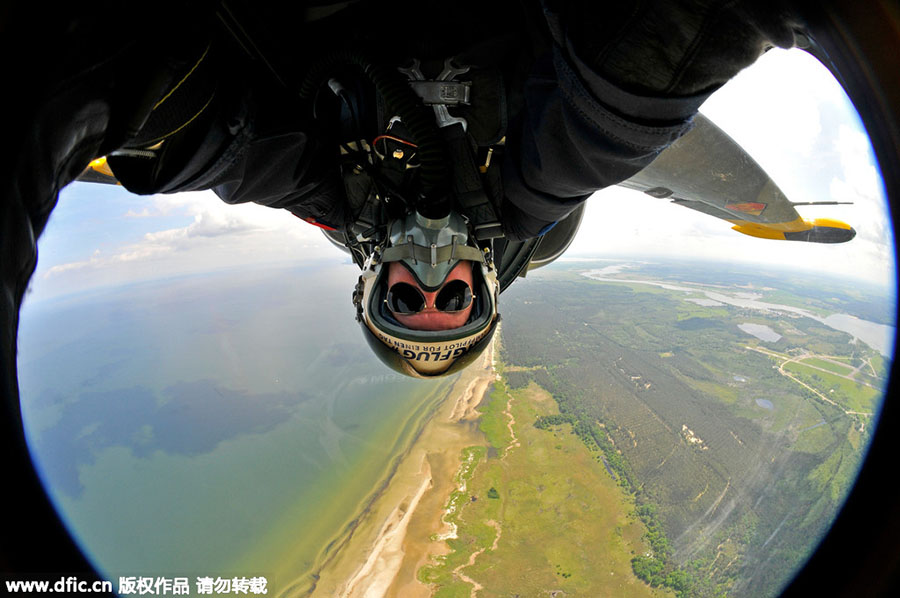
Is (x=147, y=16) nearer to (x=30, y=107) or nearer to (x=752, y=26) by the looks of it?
(x=30, y=107)

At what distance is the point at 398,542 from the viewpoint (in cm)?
1412

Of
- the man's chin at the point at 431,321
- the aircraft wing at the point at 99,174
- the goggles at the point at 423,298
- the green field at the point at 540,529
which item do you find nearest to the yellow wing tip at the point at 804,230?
the goggles at the point at 423,298

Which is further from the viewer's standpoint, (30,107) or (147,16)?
(147,16)

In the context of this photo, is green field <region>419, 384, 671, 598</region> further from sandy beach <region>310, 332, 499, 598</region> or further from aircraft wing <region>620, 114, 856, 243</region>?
aircraft wing <region>620, 114, 856, 243</region>

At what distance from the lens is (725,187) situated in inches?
110

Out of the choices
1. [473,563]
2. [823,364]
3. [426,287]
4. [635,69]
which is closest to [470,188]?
[426,287]

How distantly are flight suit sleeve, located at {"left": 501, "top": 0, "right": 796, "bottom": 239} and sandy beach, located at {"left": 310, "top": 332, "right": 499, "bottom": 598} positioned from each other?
53.8 feet

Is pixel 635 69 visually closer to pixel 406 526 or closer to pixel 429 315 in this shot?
pixel 429 315

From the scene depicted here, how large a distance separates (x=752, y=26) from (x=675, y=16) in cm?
11

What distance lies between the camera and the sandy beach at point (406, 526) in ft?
42.4

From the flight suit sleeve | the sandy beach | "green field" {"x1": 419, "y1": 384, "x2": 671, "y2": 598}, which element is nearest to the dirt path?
"green field" {"x1": 419, "y1": 384, "x2": 671, "y2": 598}

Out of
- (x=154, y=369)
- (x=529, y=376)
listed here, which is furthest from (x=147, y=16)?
(x=154, y=369)

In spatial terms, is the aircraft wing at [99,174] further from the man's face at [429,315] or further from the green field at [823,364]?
the green field at [823,364]

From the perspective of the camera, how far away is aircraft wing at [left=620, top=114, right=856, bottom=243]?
8.05ft
